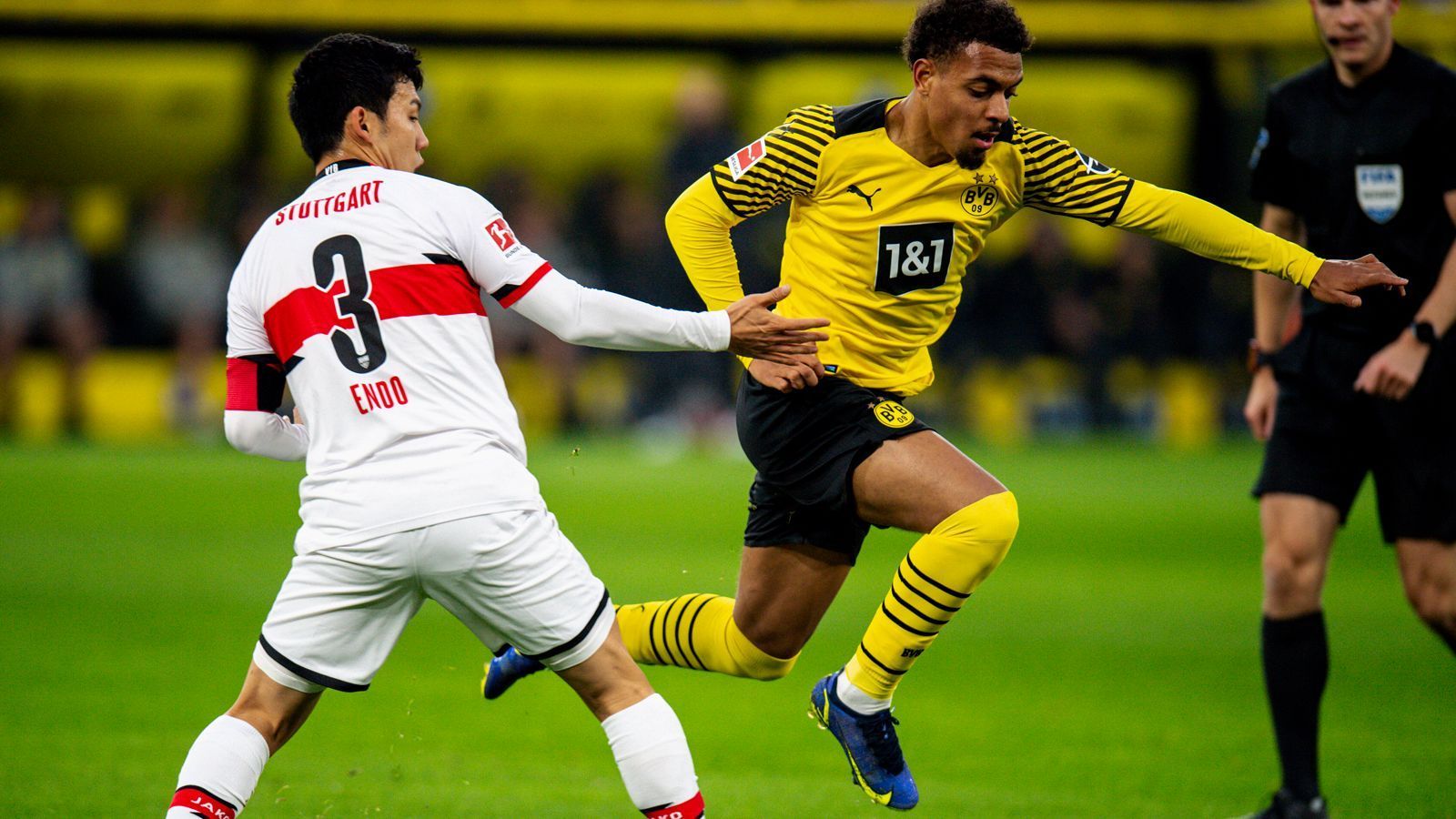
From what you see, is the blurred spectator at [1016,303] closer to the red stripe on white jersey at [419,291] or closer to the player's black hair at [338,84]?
the player's black hair at [338,84]

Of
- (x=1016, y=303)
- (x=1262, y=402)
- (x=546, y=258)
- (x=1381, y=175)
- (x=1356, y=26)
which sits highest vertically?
(x=1356, y=26)

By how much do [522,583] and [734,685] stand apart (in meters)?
4.01

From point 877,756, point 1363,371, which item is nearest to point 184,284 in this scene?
point 877,756

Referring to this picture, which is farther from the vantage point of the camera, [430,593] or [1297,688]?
[1297,688]

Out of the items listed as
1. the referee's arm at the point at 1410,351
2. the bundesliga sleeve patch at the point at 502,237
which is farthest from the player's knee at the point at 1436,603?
the bundesliga sleeve patch at the point at 502,237

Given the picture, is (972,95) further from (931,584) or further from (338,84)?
(338,84)

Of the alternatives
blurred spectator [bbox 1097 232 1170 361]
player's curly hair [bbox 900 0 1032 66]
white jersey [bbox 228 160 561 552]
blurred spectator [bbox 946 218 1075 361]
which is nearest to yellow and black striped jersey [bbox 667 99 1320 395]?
player's curly hair [bbox 900 0 1032 66]

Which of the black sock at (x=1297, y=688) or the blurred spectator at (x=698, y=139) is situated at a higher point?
the black sock at (x=1297, y=688)

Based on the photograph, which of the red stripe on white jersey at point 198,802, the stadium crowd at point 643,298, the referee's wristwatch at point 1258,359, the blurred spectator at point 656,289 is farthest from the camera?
the blurred spectator at point 656,289

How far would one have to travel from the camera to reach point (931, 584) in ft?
15.1

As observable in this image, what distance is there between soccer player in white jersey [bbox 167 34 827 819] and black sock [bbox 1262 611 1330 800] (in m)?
2.22

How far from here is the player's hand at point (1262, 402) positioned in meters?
5.61

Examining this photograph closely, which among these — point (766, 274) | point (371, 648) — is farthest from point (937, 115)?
point (766, 274)

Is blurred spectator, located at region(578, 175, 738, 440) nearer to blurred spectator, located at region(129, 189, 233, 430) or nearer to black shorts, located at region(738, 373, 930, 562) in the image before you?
blurred spectator, located at region(129, 189, 233, 430)
